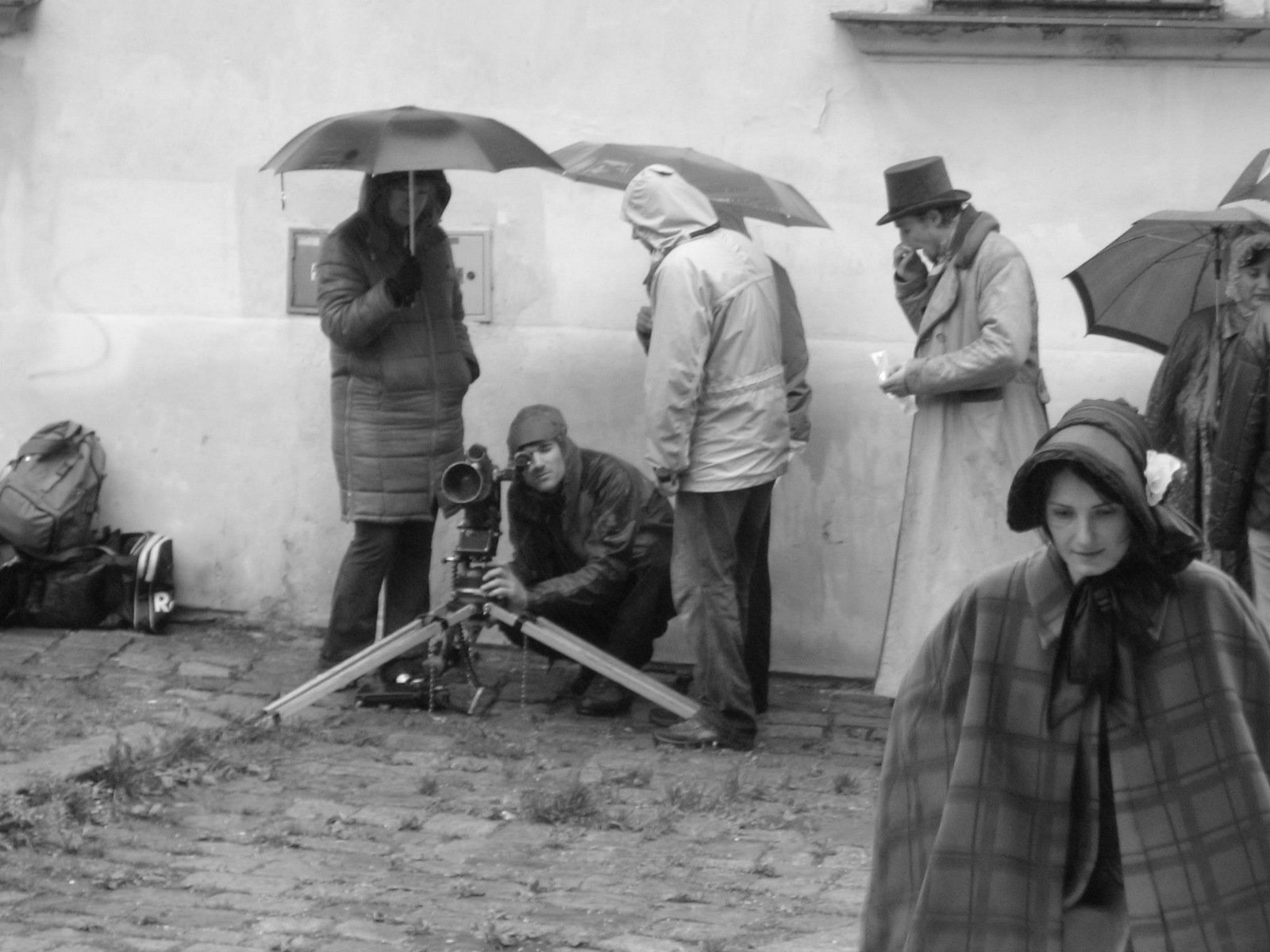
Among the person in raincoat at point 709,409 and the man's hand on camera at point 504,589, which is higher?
the person in raincoat at point 709,409

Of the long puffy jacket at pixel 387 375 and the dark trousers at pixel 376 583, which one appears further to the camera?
the dark trousers at pixel 376 583

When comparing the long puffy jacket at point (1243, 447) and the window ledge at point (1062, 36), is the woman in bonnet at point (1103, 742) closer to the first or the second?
the long puffy jacket at point (1243, 447)

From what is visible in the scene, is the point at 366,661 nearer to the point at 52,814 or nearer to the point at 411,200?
the point at 52,814

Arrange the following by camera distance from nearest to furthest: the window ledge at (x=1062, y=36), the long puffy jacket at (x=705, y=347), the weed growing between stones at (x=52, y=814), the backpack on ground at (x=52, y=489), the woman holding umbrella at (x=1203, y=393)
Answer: the weed growing between stones at (x=52, y=814) < the woman holding umbrella at (x=1203, y=393) < the long puffy jacket at (x=705, y=347) < the window ledge at (x=1062, y=36) < the backpack on ground at (x=52, y=489)

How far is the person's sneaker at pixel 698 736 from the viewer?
695cm

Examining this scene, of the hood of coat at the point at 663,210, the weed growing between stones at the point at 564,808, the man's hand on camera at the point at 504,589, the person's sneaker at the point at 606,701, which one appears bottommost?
the weed growing between stones at the point at 564,808

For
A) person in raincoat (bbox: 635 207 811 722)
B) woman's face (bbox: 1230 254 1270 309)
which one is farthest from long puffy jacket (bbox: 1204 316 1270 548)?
person in raincoat (bbox: 635 207 811 722)

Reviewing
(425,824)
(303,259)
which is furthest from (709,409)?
(303,259)

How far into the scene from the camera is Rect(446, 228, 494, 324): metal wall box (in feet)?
27.0

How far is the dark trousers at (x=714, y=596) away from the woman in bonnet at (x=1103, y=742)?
3.49 meters

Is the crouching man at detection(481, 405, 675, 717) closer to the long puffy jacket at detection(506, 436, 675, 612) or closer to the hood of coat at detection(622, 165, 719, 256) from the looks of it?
the long puffy jacket at detection(506, 436, 675, 612)

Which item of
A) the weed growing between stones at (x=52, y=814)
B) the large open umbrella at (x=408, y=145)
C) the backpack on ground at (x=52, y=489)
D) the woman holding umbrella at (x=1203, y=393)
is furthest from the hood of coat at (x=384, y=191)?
the woman holding umbrella at (x=1203, y=393)

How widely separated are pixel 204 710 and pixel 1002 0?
3.89 metres

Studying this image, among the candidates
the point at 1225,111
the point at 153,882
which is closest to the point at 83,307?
the point at 153,882
